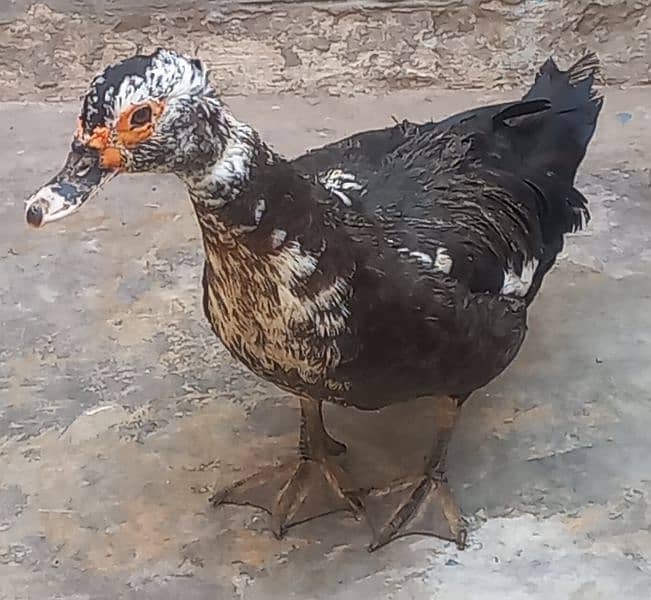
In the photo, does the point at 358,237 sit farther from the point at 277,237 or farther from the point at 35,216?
the point at 35,216

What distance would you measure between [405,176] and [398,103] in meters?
1.62

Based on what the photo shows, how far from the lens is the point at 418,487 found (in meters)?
2.35

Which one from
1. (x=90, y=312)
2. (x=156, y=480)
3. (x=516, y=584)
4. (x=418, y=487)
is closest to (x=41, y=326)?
(x=90, y=312)

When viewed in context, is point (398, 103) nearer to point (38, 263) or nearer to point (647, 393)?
point (38, 263)

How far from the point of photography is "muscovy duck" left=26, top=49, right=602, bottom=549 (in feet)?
5.67

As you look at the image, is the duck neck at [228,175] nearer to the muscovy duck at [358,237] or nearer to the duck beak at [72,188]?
the muscovy duck at [358,237]

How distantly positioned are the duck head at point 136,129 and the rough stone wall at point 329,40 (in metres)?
2.09

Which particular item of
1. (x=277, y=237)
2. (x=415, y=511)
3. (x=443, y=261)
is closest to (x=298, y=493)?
(x=415, y=511)

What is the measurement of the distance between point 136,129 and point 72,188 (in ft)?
0.39

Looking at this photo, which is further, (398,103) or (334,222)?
(398,103)

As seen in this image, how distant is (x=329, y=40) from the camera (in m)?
3.83

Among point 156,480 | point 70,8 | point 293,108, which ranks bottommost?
point 156,480

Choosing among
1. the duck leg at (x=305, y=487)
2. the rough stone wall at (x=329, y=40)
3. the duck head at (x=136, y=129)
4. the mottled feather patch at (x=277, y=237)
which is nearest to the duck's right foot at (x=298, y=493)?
the duck leg at (x=305, y=487)

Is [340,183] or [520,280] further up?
[340,183]
